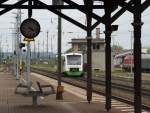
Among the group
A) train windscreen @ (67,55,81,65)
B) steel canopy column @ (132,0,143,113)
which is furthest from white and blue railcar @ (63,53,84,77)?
steel canopy column @ (132,0,143,113)

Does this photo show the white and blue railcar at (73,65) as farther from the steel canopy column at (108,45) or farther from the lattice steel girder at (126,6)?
the lattice steel girder at (126,6)

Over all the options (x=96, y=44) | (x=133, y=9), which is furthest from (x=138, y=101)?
(x=96, y=44)

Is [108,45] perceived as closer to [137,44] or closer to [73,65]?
[137,44]

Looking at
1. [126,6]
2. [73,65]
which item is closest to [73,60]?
[73,65]

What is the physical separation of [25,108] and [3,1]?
158 inches

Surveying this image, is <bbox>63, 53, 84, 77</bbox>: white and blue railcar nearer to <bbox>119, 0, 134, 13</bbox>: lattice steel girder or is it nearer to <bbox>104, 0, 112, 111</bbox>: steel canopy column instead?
<bbox>104, 0, 112, 111</bbox>: steel canopy column

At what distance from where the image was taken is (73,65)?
2552 inches

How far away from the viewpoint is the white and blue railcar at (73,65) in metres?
64.9

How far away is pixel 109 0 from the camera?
1828 cm

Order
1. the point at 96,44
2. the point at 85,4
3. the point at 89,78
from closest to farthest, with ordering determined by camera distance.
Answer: the point at 85,4 < the point at 89,78 < the point at 96,44

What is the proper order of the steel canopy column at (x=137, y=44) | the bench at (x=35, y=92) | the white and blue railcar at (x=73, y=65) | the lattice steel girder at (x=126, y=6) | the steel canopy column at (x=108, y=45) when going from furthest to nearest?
1. the white and blue railcar at (x=73, y=65)
2. the bench at (x=35, y=92)
3. the steel canopy column at (x=108, y=45)
4. the lattice steel girder at (x=126, y=6)
5. the steel canopy column at (x=137, y=44)

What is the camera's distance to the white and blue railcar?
64938 mm

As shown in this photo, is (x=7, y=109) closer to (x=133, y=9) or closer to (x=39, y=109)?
(x=39, y=109)

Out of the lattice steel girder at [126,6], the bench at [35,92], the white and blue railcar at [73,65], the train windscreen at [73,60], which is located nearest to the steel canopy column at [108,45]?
the lattice steel girder at [126,6]
